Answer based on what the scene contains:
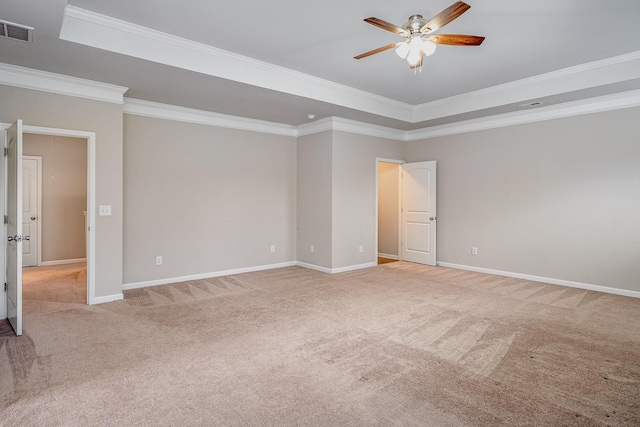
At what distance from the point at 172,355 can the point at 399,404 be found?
1.85m

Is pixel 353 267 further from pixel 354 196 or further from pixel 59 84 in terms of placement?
pixel 59 84

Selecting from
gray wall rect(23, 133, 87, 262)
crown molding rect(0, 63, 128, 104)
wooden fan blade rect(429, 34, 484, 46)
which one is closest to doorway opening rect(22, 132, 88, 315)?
gray wall rect(23, 133, 87, 262)

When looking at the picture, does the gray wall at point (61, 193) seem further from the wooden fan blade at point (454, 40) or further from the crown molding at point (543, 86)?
the wooden fan blade at point (454, 40)

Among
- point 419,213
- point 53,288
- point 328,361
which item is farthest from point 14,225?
point 419,213

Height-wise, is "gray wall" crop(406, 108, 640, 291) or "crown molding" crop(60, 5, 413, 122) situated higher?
"crown molding" crop(60, 5, 413, 122)

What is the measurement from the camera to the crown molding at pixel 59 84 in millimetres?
3758

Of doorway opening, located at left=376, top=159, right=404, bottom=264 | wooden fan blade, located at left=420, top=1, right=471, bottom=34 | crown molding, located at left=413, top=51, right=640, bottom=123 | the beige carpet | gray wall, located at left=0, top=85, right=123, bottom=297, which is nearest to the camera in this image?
the beige carpet

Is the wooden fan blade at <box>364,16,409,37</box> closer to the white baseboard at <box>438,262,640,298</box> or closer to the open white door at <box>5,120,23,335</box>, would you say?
the open white door at <box>5,120,23,335</box>

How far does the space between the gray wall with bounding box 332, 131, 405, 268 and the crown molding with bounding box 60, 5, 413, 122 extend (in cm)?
100

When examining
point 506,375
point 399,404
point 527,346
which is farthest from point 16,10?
point 527,346

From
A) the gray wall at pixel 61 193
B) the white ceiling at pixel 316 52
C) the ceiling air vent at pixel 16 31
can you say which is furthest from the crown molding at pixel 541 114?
the gray wall at pixel 61 193

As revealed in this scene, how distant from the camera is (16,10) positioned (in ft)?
8.77

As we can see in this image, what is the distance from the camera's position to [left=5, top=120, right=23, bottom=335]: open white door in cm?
329

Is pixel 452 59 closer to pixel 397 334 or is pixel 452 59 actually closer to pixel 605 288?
pixel 397 334
